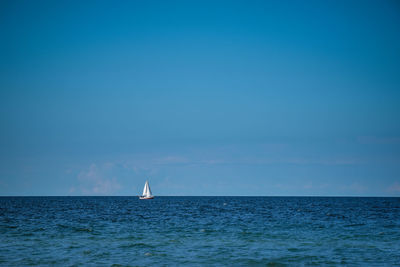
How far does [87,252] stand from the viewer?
93.4 ft

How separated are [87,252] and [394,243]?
82.9 feet

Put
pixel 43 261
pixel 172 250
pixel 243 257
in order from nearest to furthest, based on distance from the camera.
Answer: pixel 43 261
pixel 243 257
pixel 172 250

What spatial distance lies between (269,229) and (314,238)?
7523 mm

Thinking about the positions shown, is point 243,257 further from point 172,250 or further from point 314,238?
point 314,238

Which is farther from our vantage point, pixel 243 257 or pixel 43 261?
pixel 243 257

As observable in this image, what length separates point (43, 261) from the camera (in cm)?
2538

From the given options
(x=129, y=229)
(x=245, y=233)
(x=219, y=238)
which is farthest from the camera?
(x=129, y=229)

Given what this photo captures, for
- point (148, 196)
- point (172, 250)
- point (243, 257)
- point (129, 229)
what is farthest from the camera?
point (148, 196)

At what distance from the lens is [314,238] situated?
118 ft

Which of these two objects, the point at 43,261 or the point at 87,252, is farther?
the point at 87,252

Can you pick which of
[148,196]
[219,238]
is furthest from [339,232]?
[148,196]

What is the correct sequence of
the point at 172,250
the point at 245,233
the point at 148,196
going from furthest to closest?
the point at 148,196 < the point at 245,233 < the point at 172,250

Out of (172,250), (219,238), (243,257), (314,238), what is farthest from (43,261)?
(314,238)

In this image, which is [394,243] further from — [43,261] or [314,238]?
[43,261]
